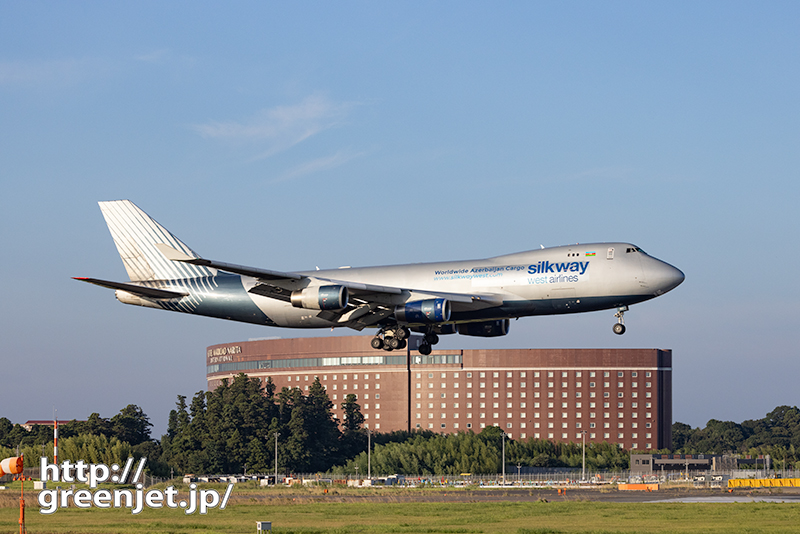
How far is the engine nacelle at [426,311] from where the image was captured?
62.1 meters

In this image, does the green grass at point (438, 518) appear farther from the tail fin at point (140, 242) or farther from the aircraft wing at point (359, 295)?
the tail fin at point (140, 242)

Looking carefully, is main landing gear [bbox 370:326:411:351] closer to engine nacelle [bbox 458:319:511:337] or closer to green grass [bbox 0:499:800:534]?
engine nacelle [bbox 458:319:511:337]

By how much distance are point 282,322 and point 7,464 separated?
122ft

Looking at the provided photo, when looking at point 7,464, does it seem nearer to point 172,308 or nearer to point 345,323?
point 345,323

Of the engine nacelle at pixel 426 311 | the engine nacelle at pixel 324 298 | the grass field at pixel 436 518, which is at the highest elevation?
the engine nacelle at pixel 324 298

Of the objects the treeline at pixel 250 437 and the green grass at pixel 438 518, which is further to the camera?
the treeline at pixel 250 437

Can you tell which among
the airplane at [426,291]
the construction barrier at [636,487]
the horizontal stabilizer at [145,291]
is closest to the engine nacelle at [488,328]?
the airplane at [426,291]

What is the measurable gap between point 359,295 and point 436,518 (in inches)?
735

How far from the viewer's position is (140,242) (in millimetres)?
77688

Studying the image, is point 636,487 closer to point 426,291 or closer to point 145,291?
point 426,291

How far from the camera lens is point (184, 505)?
83.3 m

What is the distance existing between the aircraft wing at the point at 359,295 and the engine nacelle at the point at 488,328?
7.15m

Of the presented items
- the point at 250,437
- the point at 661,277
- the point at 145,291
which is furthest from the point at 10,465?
the point at 250,437

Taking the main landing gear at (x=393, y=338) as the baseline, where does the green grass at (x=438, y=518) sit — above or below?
below
